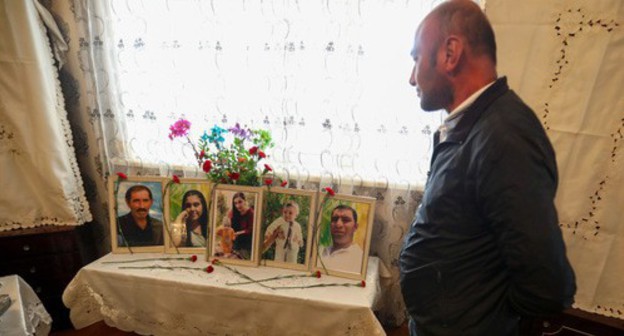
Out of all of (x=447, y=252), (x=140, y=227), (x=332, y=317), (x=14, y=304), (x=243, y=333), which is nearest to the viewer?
(x=447, y=252)

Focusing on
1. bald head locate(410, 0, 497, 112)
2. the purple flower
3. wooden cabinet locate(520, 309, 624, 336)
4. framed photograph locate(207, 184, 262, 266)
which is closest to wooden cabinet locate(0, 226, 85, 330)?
framed photograph locate(207, 184, 262, 266)

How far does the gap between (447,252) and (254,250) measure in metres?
0.98

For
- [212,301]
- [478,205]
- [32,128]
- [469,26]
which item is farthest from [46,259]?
[469,26]

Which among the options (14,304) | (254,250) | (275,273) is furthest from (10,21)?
(275,273)

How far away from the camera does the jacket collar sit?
2.53ft

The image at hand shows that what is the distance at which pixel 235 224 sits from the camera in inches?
61.6

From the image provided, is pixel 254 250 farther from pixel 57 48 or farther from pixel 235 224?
pixel 57 48

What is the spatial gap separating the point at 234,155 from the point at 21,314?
3.11ft

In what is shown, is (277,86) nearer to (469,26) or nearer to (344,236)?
(344,236)

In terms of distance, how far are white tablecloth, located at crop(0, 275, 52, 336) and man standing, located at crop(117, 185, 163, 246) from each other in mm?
446

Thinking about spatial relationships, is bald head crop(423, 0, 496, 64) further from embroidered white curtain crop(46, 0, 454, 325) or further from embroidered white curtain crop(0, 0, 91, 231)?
embroidered white curtain crop(0, 0, 91, 231)

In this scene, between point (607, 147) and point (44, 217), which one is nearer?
point (607, 147)

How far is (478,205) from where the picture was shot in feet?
2.55

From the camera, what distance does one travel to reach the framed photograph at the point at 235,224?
1538 millimetres
